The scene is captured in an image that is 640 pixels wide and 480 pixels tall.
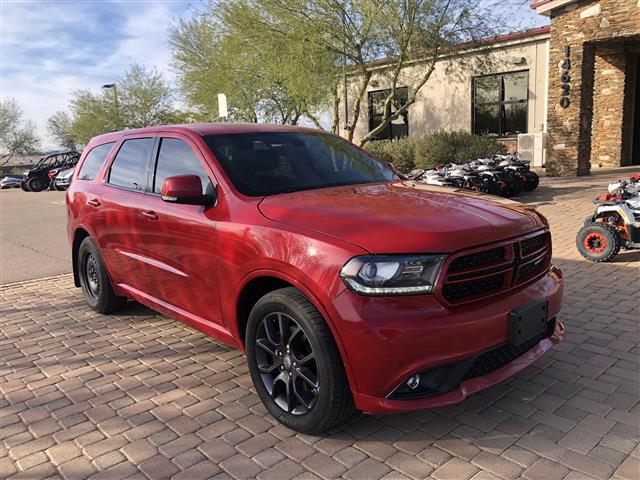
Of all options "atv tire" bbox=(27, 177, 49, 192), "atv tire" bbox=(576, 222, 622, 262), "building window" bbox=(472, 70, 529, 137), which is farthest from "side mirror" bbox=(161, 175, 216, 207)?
"atv tire" bbox=(27, 177, 49, 192)

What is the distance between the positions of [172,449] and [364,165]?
2.53 meters

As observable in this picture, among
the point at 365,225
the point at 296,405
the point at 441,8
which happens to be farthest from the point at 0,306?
the point at 441,8

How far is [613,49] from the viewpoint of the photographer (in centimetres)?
1662

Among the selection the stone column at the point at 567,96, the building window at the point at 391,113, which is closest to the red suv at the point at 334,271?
the stone column at the point at 567,96

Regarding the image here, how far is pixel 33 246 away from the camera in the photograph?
33.6 ft

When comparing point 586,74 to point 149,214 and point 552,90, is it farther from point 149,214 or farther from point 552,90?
point 149,214

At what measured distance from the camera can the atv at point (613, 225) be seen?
20.5 ft

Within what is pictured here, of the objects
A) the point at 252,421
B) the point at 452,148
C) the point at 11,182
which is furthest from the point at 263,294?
the point at 11,182

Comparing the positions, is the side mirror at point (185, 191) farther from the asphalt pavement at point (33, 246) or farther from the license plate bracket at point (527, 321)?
the asphalt pavement at point (33, 246)

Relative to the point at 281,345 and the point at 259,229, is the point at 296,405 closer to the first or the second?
the point at 281,345

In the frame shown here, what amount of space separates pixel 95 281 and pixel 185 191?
2.68 meters

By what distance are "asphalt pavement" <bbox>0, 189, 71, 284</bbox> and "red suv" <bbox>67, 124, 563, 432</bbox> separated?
4.36 metres

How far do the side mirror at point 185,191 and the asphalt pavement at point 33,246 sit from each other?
507 centimetres

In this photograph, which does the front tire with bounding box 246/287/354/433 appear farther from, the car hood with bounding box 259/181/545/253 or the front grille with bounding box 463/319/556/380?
the front grille with bounding box 463/319/556/380
